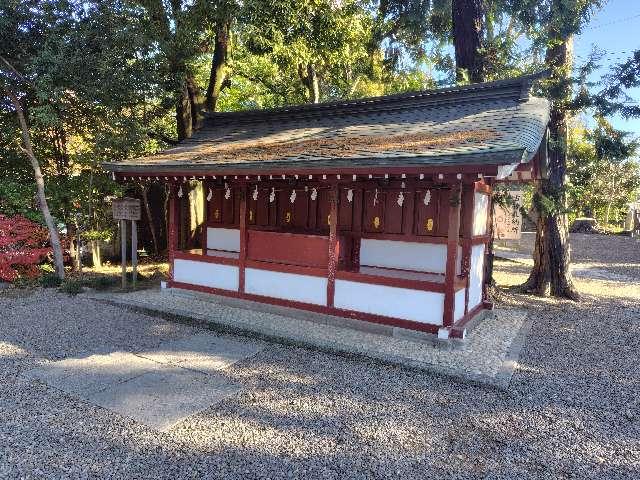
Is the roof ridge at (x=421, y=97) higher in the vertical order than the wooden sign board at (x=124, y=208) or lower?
higher

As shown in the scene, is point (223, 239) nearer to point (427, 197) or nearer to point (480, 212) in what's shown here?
point (427, 197)

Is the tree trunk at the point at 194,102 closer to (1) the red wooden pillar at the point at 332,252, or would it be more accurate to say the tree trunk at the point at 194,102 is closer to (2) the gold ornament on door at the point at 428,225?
(1) the red wooden pillar at the point at 332,252

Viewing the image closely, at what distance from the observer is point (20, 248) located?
9.05 metres

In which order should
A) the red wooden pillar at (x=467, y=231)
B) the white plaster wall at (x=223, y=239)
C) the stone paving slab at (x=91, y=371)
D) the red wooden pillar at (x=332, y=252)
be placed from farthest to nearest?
1. the white plaster wall at (x=223, y=239)
2. the red wooden pillar at (x=332, y=252)
3. the red wooden pillar at (x=467, y=231)
4. the stone paving slab at (x=91, y=371)

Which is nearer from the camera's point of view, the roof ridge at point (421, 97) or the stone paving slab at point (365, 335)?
the stone paving slab at point (365, 335)

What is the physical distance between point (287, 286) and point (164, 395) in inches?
125

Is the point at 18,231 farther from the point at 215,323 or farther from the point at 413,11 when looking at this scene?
the point at 413,11

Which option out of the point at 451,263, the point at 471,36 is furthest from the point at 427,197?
the point at 471,36

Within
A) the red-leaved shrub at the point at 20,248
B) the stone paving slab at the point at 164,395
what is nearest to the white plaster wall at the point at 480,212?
the stone paving slab at the point at 164,395

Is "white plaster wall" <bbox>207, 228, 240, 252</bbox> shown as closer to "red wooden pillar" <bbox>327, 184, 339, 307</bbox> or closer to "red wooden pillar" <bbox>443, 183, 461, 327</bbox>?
"red wooden pillar" <bbox>327, 184, 339, 307</bbox>

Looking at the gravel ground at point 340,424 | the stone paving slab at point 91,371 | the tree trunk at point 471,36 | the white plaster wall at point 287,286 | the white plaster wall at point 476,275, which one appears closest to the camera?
the gravel ground at point 340,424

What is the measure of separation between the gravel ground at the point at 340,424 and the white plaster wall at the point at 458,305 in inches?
40.1

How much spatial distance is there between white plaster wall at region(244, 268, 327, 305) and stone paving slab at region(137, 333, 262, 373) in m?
1.40

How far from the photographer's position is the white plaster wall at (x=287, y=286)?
6.79 metres
